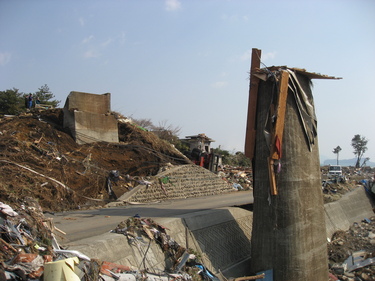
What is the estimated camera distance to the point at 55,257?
→ 4.38 meters

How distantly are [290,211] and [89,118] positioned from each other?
38.9 ft

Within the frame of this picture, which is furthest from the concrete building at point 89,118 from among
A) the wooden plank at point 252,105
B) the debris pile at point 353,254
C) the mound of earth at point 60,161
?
the debris pile at point 353,254

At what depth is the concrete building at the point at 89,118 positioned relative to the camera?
1573 centimetres

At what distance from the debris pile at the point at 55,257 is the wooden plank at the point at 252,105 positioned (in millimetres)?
2868

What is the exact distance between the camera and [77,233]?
6457mm

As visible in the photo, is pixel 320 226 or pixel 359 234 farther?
pixel 359 234

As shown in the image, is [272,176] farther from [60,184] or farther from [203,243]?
[60,184]

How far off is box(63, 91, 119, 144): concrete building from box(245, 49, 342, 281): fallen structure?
1042cm

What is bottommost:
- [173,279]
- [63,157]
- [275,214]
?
[173,279]

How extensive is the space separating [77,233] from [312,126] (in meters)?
5.62

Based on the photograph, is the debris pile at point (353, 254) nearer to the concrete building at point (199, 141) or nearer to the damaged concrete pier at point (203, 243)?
the damaged concrete pier at point (203, 243)

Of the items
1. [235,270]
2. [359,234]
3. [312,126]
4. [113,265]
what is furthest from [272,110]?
[359,234]

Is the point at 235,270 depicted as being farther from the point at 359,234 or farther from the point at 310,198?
the point at 359,234

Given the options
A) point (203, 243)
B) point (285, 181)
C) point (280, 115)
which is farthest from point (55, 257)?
point (280, 115)
